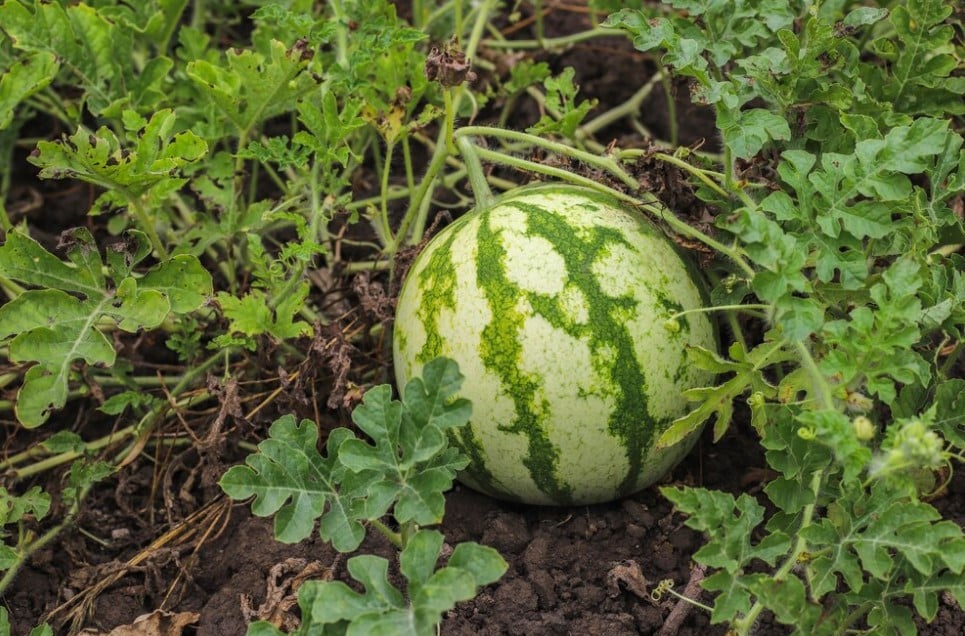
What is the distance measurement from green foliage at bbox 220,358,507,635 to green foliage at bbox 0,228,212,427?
50 centimetres

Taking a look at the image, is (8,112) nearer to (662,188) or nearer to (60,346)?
(60,346)

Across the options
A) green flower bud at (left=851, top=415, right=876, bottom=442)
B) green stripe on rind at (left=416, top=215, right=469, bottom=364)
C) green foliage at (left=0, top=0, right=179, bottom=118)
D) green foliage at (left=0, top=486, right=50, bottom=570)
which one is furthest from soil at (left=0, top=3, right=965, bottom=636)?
green foliage at (left=0, top=0, right=179, bottom=118)

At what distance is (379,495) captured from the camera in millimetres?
2035

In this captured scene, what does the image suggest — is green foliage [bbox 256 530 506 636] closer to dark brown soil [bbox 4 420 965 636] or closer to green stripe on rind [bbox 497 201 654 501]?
dark brown soil [bbox 4 420 965 636]

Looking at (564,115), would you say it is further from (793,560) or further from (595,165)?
(793,560)

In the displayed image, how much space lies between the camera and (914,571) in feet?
6.71

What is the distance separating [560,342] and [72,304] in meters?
1.13

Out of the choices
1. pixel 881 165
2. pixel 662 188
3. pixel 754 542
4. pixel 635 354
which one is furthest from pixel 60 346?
pixel 881 165

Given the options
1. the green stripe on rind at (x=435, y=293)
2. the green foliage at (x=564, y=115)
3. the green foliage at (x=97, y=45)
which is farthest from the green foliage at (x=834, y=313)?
the green foliage at (x=97, y=45)

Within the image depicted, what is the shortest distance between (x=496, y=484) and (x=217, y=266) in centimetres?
132

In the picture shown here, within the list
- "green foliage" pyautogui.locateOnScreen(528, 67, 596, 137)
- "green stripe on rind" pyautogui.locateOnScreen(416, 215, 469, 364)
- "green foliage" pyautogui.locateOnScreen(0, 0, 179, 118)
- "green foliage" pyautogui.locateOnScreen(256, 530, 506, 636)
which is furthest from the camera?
"green foliage" pyautogui.locateOnScreen(0, 0, 179, 118)

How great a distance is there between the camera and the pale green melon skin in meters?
2.35

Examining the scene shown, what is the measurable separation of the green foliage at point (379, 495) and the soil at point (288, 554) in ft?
1.07

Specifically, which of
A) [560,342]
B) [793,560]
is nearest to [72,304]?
[560,342]
